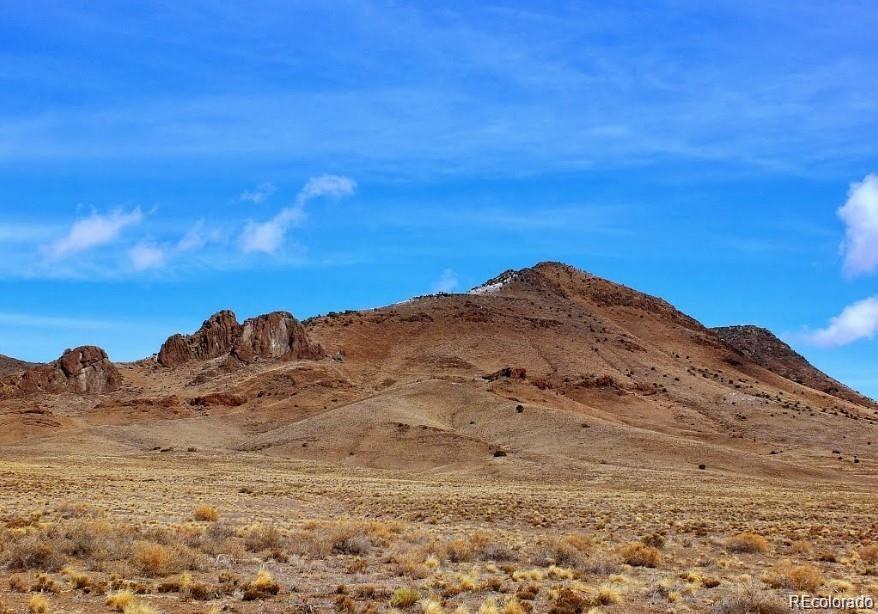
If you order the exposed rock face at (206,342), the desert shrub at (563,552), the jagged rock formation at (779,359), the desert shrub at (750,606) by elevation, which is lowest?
the desert shrub at (563,552)

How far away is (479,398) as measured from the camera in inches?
3637

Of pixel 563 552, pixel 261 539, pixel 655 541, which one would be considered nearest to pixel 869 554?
pixel 655 541

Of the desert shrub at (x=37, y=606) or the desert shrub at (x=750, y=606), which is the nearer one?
the desert shrub at (x=37, y=606)

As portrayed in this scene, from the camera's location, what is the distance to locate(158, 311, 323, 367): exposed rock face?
116812 mm

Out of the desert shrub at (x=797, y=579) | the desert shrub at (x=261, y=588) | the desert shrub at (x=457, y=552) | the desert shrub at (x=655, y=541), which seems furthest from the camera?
the desert shrub at (x=655, y=541)

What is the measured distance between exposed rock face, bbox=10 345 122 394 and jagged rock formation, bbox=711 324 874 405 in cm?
10519

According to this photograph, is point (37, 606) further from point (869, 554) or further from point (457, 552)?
point (869, 554)

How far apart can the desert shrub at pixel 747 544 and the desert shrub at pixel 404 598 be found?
12820 millimetres

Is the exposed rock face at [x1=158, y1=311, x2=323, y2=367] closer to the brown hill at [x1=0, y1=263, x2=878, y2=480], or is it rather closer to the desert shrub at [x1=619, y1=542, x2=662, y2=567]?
the brown hill at [x1=0, y1=263, x2=878, y2=480]

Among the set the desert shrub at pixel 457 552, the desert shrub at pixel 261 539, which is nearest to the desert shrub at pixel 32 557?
the desert shrub at pixel 261 539

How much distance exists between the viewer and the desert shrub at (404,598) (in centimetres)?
1448

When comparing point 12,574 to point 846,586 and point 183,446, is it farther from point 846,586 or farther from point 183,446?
point 183,446

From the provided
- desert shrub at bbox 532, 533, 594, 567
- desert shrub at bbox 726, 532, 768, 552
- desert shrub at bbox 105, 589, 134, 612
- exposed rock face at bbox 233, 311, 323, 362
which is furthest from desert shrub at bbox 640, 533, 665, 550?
A: exposed rock face at bbox 233, 311, 323, 362

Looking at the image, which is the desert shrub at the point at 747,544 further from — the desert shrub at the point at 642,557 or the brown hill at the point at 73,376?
the brown hill at the point at 73,376
